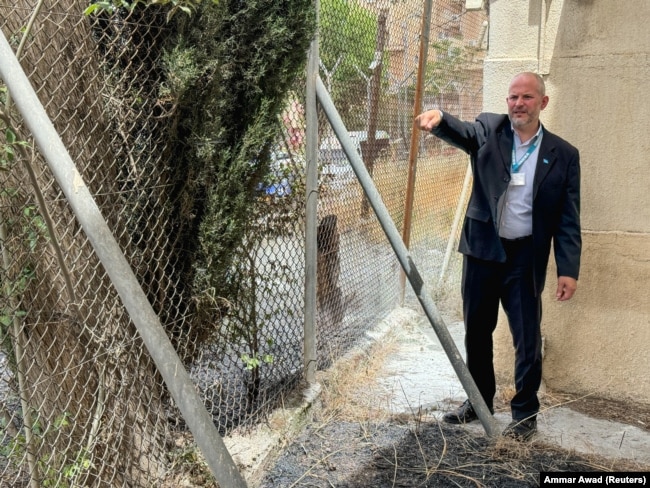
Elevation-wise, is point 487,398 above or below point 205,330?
below

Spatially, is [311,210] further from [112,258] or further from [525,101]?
[112,258]

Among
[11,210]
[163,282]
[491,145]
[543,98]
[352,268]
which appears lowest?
[352,268]

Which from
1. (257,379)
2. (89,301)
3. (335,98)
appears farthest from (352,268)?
(89,301)

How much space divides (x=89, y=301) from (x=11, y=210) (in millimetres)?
518

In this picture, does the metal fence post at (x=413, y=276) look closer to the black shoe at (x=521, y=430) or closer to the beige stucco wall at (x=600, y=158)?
the black shoe at (x=521, y=430)

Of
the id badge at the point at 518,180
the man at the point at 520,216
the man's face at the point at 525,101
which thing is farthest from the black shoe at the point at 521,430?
the man's face at the point at 525,101

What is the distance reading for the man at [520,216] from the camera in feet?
11.8

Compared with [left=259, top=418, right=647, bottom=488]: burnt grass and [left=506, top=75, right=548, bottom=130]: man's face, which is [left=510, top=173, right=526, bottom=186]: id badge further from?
[left=259, top=418, right=647, bottom=488]: burnt grass

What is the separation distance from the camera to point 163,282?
2.91m

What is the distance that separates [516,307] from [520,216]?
559 mm

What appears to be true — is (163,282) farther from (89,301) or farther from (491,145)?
(491,145)

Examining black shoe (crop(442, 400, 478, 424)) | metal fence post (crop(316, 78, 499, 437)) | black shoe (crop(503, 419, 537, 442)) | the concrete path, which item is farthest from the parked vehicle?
black shoe (crop(503, 419, 537, 442))

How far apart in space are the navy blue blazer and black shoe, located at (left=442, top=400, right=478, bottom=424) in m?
0.95

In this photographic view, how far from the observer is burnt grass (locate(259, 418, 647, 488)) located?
11.0ft
